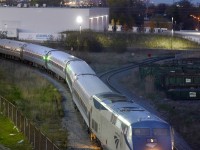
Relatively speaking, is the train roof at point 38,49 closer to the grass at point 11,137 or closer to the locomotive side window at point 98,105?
the grass at point 11,137

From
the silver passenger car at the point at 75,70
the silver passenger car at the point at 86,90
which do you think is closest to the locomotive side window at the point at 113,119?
the silver passenger car at the point at 86,90

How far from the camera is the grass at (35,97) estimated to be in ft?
76.8

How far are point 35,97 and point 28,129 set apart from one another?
10.1 m

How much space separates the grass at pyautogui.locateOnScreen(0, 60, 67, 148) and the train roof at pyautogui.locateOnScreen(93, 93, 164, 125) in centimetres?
248

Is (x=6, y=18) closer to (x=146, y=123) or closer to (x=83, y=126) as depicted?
(x=83, y=126)

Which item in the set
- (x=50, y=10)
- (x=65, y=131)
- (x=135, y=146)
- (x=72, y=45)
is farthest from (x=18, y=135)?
(x=50, y=10)

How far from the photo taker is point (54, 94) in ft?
104

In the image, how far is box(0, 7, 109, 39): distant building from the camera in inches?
2744

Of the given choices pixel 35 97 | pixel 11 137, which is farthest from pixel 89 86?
pixel 35 97

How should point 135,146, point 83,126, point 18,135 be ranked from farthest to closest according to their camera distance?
point 83,126 < point 18,135 < point 135,146

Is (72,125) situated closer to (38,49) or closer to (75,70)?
(75,70)

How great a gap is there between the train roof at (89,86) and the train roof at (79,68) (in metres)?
1.40

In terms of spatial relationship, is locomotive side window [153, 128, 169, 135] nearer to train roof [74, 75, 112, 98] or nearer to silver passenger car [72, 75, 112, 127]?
silver passenger car [72, 75, 112, 127]

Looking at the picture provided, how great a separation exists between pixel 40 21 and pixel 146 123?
5609 centimetres
